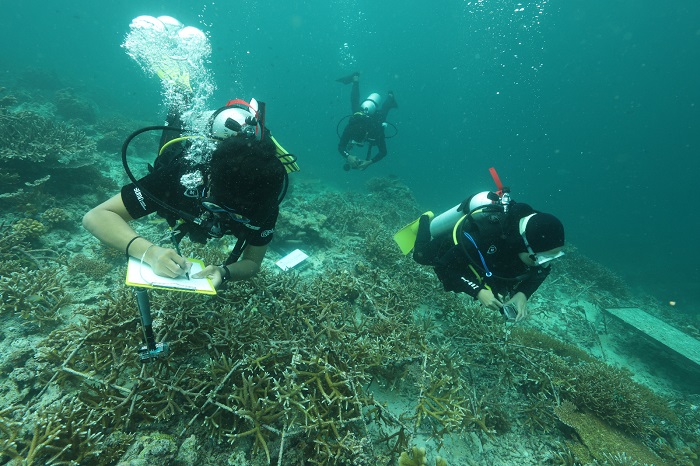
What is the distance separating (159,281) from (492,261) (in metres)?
4.04

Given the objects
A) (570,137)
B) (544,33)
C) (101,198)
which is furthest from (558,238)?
(570,137)

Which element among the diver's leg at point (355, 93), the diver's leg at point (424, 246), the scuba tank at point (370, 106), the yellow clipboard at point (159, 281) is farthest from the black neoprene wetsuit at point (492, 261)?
the diver's leg at point (355, 93)

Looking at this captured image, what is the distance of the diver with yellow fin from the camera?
3600 mm

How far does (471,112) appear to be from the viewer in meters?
140

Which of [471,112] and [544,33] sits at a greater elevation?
[544,33]

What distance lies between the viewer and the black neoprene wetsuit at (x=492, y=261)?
398 centimetres

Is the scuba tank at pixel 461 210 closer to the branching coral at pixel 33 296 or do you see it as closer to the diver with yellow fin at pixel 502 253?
the diver with yellow fin at pixel 502 253

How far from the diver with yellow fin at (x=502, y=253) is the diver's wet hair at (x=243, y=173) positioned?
3.05 meters

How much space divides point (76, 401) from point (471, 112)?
16318 cm

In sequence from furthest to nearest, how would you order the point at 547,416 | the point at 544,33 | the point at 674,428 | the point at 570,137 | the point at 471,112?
the point at 471,112 → the point at 570,137 → the point at 544,33 → the point at 674,428 → the point at 547,416

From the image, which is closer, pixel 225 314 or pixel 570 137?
pixel 225 314

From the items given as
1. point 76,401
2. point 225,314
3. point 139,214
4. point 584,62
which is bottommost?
point 76,401

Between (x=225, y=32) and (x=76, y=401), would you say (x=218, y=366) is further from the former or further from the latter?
(x=225, y=32)

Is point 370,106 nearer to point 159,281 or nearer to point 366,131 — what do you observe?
point 366,131
